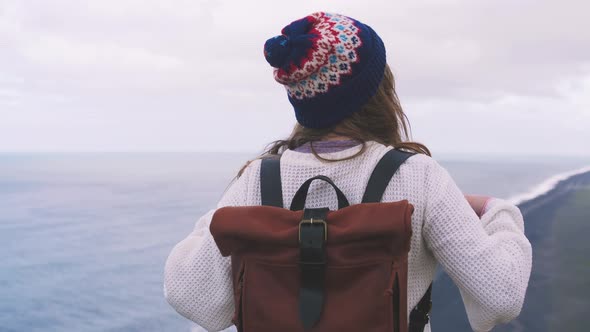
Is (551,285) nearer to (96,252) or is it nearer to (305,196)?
(305,196)

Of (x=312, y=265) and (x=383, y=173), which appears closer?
(x=312, y=265)

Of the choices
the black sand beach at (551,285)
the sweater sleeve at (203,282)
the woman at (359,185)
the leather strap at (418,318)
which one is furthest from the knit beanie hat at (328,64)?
the black sand beach at (551,285)

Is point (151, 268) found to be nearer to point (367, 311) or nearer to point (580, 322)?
point (580, 322)

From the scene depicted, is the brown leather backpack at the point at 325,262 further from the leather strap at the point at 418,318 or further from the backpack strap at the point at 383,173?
the leather strap at the point at 418,318

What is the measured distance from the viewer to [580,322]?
677 cm

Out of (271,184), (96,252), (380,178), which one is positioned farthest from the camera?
(96,252)

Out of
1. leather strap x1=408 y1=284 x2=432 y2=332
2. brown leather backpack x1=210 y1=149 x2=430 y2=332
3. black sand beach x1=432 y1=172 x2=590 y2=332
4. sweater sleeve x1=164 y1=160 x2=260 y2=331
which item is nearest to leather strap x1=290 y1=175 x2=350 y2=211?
brown leather backpack x1=210 y1=149 x2=430 y2=332

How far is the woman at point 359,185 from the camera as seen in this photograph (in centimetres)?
139

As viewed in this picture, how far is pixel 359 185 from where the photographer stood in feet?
4.73

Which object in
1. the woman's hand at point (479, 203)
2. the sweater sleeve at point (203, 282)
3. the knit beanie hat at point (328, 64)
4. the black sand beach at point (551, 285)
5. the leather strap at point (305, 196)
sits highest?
the knit beanie hat at point (328, 64)

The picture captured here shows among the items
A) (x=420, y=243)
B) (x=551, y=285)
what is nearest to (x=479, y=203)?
(x=420, y=243)

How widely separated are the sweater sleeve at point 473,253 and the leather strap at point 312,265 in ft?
1.08

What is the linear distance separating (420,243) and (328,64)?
0.58 m

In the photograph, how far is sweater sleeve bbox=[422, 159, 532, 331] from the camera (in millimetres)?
1367
